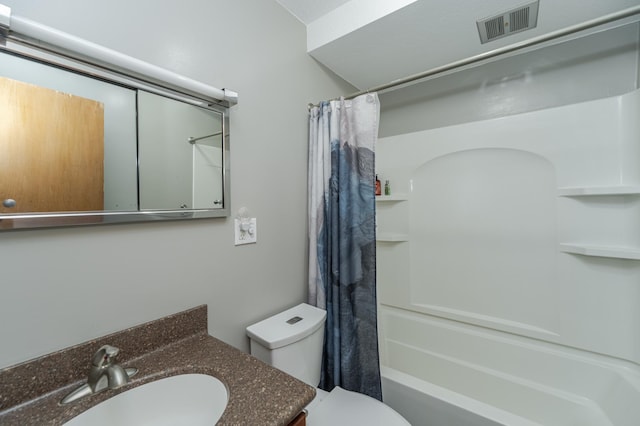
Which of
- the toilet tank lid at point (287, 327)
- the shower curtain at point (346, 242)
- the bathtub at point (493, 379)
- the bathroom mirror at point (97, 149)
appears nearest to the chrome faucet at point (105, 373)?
the bathroom mirror at point (97, 149)

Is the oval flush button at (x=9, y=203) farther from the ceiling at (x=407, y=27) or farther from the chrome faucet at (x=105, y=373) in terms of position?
the ceiling at (x=407, y=27)

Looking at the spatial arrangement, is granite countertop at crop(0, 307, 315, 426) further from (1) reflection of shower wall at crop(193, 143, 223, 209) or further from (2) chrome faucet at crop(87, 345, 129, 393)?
(1) reflection of shower wall at crop(193, 143, 223, 209)

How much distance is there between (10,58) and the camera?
688mm

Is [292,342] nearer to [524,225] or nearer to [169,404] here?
[169,404]

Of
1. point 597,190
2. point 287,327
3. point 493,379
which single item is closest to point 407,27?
point 597,190

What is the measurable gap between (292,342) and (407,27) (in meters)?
1.71

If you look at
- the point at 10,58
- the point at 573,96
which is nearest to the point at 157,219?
the point at 10,58

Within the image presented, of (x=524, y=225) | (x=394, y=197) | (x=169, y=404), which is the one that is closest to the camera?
(x=169, y=404)

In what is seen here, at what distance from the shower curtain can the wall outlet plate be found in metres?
0.38

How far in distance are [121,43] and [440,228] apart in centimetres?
202

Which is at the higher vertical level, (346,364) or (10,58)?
(10,58)

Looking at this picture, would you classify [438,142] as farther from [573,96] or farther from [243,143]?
[243,143]

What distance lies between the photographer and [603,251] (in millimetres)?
1360

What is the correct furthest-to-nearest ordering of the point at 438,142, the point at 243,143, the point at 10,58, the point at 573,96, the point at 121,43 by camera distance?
the point at 438,142 → the point at 573,96 → the point at 243,143 → the point at 121,43 → the point at 10,58
